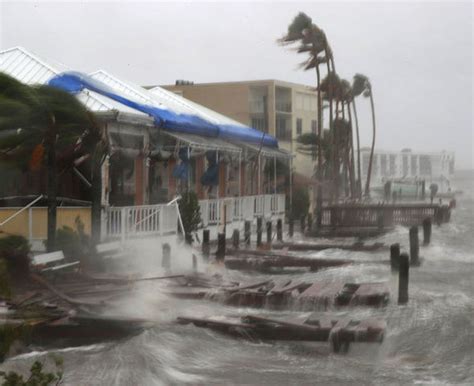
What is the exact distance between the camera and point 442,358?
28.5 feet

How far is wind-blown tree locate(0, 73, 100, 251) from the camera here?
31.0ft

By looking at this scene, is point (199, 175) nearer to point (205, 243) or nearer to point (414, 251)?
point (205, 243)

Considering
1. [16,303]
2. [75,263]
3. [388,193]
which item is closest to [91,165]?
[75,263]

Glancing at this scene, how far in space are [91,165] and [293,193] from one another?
10.6 meters

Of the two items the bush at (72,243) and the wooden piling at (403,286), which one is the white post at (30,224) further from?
the wooden piling at (403,286)

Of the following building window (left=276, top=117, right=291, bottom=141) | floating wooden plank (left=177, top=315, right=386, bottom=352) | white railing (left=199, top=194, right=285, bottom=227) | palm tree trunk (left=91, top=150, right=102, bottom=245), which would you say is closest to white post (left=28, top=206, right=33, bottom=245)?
palm tree trunk (left=91, top=150, right=102, bottom=245)

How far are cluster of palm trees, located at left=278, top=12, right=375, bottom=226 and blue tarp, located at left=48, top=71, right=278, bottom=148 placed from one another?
1.23 meters

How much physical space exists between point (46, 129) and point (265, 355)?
406cm

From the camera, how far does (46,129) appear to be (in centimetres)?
1048

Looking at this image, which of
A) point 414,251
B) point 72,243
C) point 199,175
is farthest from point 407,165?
point 72,243

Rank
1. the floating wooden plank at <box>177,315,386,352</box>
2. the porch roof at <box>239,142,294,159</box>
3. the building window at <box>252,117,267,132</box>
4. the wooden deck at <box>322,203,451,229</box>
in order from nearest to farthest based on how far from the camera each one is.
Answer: the floating wooden plank at <box>177,315,386,352</box>
the porch roof at <box>239,142,294,159</box>
the wooden deck at <box>322,203,451,229</box>
the building window at <box>252,117,267,132</box>

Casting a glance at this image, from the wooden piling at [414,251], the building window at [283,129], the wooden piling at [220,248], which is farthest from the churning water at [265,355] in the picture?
the building window at [283,129]

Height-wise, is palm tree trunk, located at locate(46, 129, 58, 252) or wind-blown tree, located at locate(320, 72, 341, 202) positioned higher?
wind-blown tree, located at locate(320, 72, 341, 202)

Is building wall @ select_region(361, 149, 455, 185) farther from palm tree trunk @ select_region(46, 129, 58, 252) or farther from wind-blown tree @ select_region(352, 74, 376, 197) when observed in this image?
palm tree trunk @ select_region(46, 129, 58, 252)
